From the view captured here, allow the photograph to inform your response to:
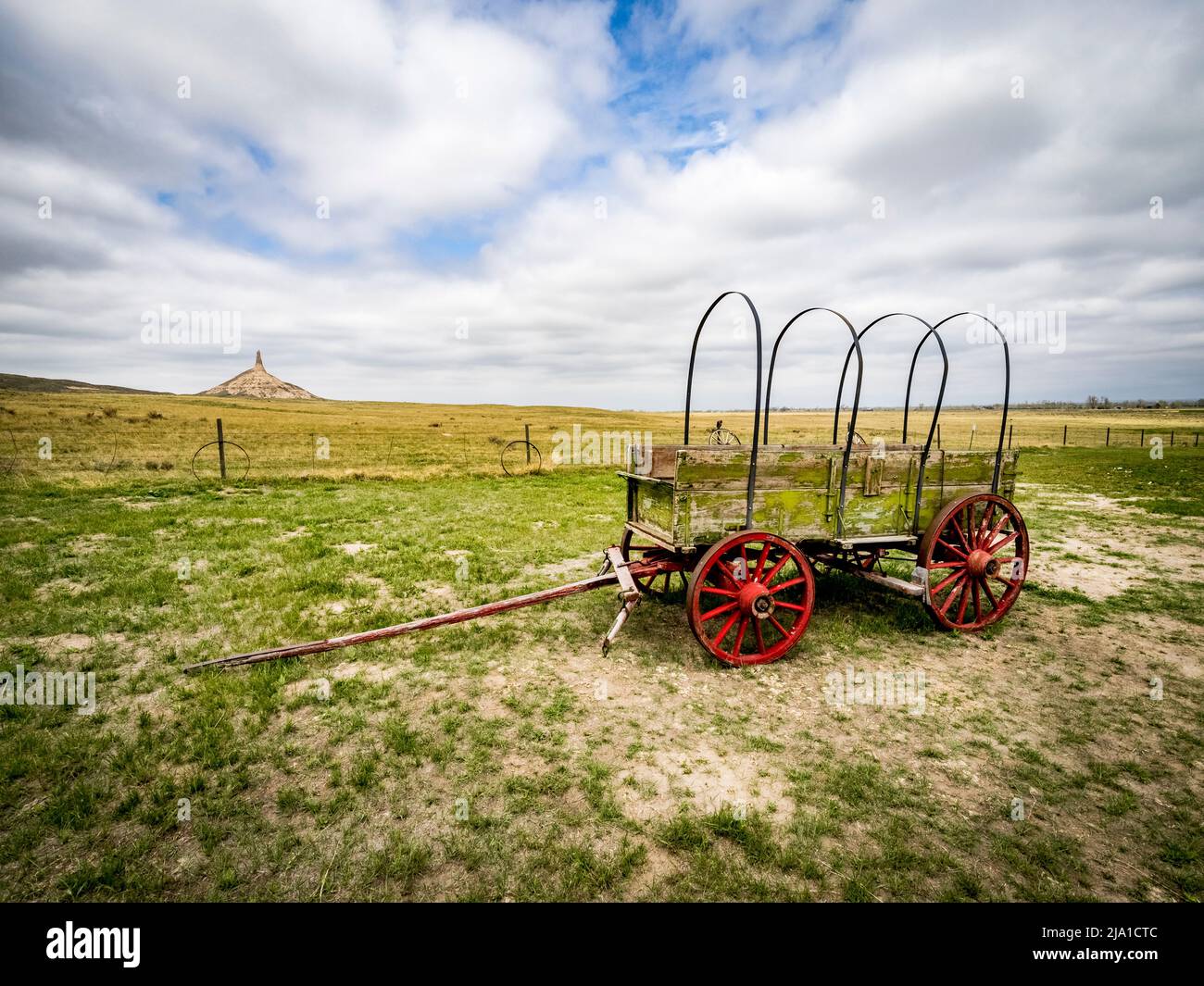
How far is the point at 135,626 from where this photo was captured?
594cm

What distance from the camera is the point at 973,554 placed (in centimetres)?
611

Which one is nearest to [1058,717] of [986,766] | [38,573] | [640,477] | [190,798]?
[986,766]

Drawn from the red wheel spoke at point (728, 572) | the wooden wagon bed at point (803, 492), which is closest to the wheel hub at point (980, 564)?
the wooden wagon bed at point (803, 492)

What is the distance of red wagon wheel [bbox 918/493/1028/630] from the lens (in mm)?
6012

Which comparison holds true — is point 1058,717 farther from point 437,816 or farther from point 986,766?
point 437,816

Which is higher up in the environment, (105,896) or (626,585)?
(626,585)

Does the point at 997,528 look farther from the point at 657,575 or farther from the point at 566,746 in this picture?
the point at 566,746

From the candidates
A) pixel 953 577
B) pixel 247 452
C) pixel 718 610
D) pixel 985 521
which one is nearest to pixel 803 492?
pixel 718 610

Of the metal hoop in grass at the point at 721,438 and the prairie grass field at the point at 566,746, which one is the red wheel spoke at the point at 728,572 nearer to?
the prairie grass field at the point at 566,746

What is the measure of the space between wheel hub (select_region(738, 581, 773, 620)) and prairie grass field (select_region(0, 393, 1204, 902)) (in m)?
0.58

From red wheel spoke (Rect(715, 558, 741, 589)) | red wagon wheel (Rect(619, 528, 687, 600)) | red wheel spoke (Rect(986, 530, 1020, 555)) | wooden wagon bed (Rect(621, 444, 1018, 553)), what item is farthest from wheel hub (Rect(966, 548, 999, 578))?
red wagon wheel (Rect(619, 528, 687, 600))

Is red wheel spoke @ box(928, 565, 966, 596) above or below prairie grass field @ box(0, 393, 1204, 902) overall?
above

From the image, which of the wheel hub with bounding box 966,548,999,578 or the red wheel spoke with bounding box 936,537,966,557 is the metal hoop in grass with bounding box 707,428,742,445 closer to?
the red wheel spoke with bounding box 936,537,966,557

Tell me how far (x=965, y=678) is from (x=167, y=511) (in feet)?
Result: 46.0
